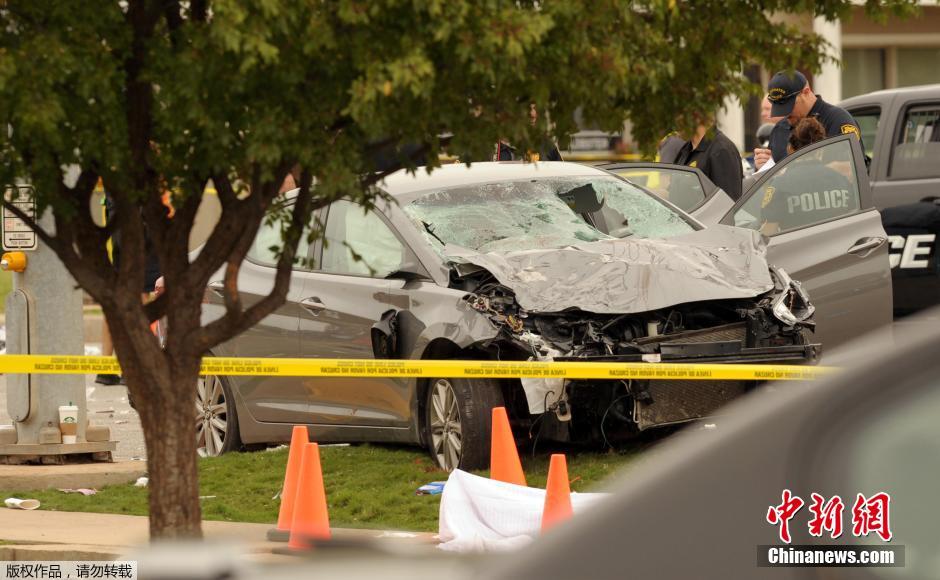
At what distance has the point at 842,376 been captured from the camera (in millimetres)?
2211

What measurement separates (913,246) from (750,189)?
1.85 metres

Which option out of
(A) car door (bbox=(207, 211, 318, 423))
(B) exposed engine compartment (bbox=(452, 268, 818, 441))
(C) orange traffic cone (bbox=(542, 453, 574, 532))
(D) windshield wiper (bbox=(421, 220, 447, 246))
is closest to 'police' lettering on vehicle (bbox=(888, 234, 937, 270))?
(B) exposed engine compartment (bbox=(452, 268, 818, 441))

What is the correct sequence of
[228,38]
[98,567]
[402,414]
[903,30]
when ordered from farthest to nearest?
[903,30] → [402,414] → [98,567] → [228,38]

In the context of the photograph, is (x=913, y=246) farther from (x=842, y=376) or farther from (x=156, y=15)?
(x=842, y=376)

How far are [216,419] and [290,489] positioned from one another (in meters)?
2.49

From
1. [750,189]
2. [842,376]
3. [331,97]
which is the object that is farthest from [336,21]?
[750,189]

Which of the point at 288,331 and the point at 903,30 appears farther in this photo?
the point at 903,30

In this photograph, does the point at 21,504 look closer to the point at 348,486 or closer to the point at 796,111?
the point at 348,486

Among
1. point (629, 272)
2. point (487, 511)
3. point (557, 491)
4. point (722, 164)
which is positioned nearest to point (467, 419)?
point (629, 272)

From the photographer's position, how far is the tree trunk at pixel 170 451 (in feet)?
20.7

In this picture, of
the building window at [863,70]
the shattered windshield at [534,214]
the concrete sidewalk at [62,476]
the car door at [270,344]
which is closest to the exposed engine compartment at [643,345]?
the shattered windshield at [534,214]

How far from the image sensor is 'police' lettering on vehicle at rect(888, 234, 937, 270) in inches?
438

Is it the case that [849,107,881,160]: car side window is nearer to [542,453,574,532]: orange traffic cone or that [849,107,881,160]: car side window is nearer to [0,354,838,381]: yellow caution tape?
[0,354,838,381]: yellow caution tape

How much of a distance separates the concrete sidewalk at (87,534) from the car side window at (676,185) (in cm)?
438
